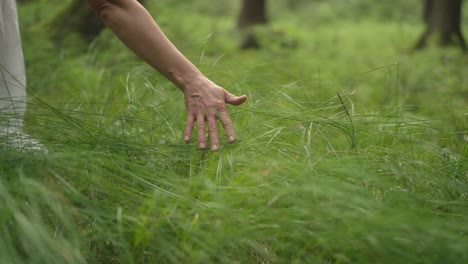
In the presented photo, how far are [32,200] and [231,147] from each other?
0.63m

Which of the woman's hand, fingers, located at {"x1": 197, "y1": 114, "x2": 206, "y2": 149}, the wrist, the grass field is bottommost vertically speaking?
the grass field

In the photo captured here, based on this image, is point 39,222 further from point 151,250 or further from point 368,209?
point 368,209

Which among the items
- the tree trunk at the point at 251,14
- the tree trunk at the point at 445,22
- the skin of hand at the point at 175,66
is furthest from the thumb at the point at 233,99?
the tree trunk at the point at 251,14

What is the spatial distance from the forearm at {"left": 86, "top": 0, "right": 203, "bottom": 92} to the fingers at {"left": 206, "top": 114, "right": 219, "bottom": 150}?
0.47 ft

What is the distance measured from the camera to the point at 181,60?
152 centimetres

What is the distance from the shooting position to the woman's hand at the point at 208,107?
1445 millimetres

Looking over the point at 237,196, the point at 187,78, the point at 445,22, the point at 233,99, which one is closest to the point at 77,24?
the point at 187,78

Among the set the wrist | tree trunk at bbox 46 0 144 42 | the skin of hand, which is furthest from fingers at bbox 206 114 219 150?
tree trunk at bbox 46 0 144 42

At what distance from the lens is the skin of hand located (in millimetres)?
1458

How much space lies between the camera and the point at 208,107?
1463mm

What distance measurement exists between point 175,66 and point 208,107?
189 mm

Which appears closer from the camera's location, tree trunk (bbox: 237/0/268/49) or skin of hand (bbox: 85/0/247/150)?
skin of hand (bbox: 85/0/247/150)

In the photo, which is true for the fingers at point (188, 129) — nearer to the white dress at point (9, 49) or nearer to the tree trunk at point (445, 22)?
the white dress at point (9, 49)

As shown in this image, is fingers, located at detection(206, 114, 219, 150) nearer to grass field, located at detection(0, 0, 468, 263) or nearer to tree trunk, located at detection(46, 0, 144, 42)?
grass field, located at detection(0, 0, 468, 263)
